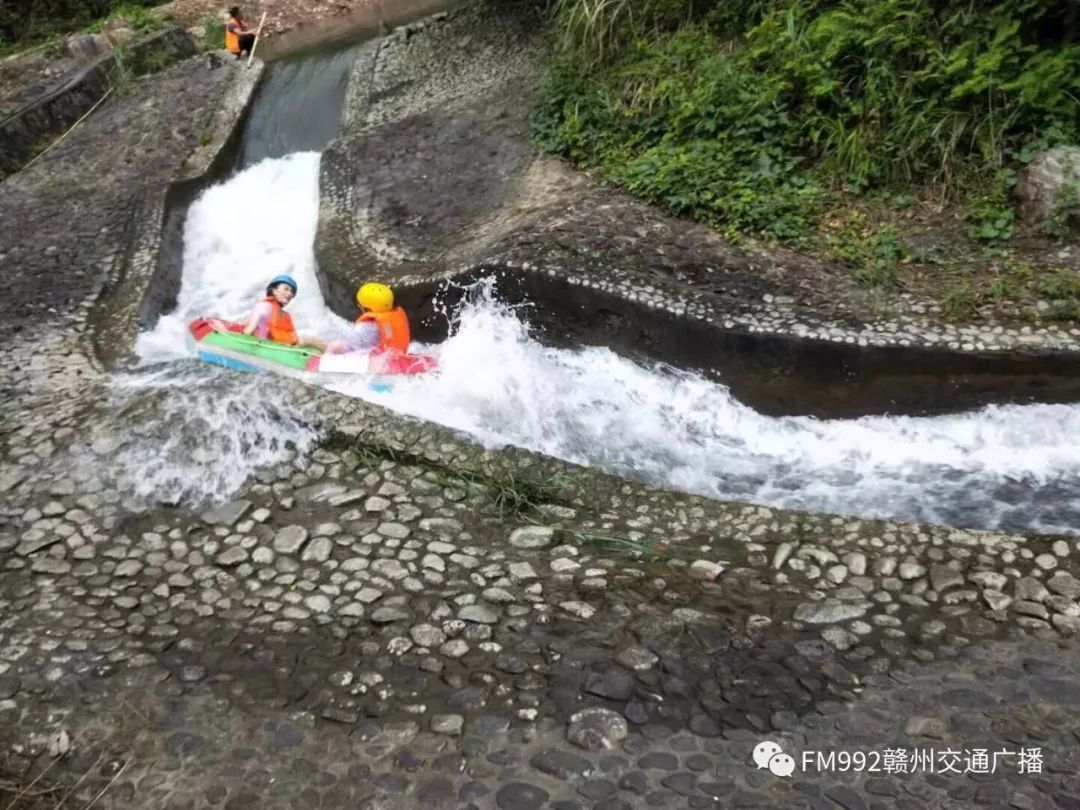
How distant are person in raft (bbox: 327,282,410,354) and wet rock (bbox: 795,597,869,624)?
353cm

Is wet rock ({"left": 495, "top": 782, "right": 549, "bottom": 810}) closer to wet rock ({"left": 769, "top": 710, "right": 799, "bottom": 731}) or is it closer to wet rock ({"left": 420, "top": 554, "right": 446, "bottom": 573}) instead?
wet rock ({"left": 769, "top": 710, "right": 799, "bottom": 731})

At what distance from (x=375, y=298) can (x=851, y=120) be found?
397cm

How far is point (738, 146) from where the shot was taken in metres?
6.80

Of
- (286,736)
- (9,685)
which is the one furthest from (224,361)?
(286,736)

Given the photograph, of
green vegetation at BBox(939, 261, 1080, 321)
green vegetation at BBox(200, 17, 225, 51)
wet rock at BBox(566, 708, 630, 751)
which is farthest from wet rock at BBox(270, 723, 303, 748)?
green vegetation at BBox(200, 17, 225, 51)

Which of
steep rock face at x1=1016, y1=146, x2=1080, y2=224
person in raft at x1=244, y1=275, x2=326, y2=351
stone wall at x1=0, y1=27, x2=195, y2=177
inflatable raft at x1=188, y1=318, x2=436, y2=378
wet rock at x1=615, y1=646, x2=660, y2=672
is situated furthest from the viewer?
stone wall at x1=0, y1=27, x2=195, y2=177

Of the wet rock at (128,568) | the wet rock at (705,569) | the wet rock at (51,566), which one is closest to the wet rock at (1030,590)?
the wet rock at (705,569)

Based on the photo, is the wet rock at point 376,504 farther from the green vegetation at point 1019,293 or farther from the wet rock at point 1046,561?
the green vegetation at point 1019,293

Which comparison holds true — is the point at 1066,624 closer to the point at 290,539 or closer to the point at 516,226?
the point at 290,539

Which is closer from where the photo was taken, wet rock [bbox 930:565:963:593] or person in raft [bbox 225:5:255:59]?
wet rock [bbox 930:565:963:593]

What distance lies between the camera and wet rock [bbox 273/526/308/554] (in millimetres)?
4500

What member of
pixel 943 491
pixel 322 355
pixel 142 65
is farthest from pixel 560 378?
pixel 142 65

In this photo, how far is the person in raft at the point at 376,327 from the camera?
627 cm

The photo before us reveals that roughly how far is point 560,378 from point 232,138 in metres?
5.92
